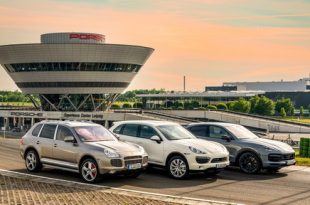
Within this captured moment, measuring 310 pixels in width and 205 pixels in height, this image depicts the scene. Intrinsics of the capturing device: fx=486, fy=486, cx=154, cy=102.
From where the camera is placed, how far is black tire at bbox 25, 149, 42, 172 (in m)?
15.4

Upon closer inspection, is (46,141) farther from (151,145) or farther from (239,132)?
(239,132)

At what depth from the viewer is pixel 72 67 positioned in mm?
80125

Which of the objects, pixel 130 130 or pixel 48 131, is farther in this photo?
pixel 130 130

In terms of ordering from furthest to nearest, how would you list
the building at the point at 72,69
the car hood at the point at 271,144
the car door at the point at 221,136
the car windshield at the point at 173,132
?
1. the building at the point at 72,69
2. the car door at the point at 221,136
3. the car hood at the point at 271,144
4. the car windshield at the point at 173,132

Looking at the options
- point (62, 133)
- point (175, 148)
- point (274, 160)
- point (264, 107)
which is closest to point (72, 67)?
point (264, 107)

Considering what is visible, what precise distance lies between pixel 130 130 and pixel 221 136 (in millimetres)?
3209

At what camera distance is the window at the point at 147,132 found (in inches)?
612

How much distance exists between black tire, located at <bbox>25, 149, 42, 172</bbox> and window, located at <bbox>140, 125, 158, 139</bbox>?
339 cm

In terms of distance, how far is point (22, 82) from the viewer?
276 ft

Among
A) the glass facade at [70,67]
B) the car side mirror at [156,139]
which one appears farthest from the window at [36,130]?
the glass facade at [70,67]

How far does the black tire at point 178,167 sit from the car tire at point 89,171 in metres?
2.40

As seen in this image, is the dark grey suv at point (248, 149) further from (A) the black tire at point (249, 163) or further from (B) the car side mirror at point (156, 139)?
(B) the car side mirror at point (156, 139)

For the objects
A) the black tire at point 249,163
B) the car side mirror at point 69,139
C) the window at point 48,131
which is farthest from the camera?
the black tire at point 249,163

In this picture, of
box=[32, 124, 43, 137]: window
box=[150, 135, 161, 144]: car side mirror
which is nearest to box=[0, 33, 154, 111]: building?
box=[32, 124, 43, 137]: window
